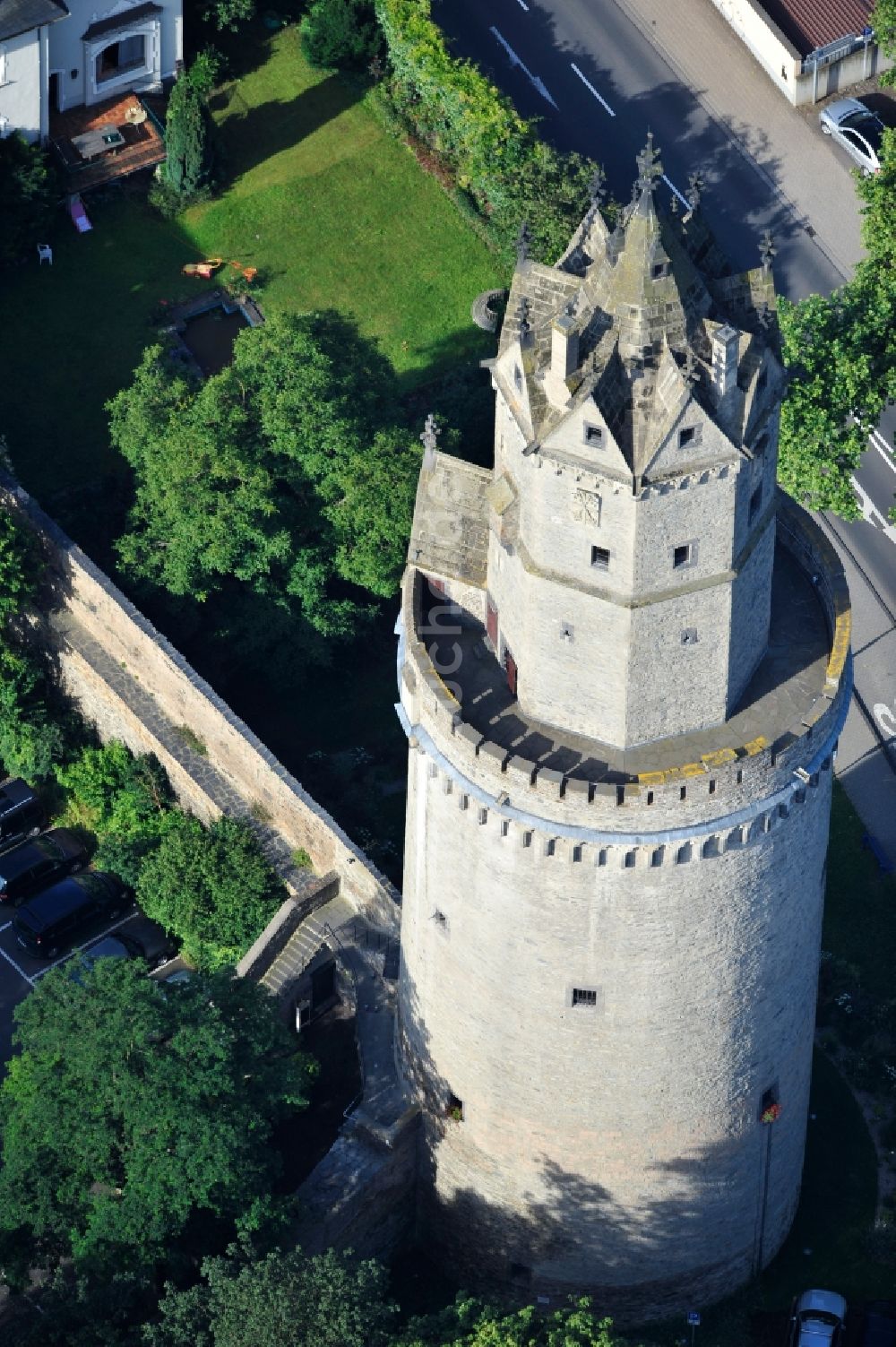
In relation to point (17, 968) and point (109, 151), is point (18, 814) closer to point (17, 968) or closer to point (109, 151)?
point (17, 968)

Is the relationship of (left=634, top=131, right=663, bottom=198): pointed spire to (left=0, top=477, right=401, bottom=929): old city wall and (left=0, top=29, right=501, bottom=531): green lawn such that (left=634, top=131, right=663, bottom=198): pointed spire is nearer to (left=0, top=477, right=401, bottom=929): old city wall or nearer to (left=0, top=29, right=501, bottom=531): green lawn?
(left=0, top=477, right=401, bottom=929): old city wall

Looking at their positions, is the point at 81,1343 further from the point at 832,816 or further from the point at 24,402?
the point at 24,402

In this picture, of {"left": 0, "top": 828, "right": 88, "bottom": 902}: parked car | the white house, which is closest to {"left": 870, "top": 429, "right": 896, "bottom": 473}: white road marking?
the white house

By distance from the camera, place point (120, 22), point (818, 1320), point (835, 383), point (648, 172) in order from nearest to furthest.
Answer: point (648, 172) → point (818, 1320) → point (835, 383) → point (120, 22)

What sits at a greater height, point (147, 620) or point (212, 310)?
point (212, 310)

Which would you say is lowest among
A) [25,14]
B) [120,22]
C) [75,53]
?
[25,14]

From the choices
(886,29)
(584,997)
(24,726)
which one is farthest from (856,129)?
(584,997)

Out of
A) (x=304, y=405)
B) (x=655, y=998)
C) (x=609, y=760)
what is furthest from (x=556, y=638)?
(x=304, y=405)
